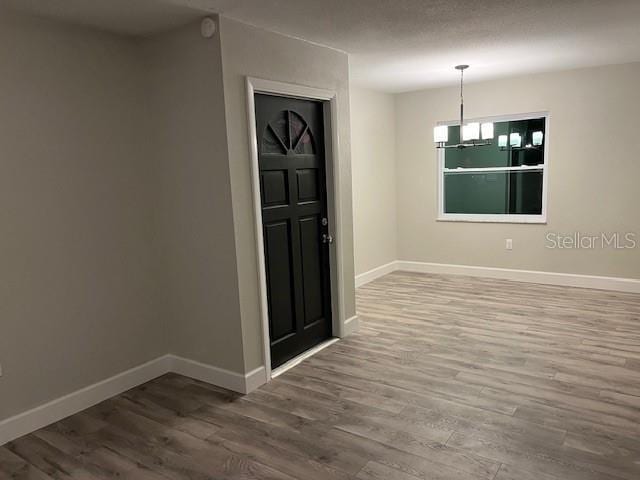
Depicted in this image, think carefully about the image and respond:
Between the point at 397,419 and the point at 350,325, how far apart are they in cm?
149

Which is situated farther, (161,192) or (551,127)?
(551,127)

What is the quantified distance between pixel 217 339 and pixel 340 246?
4.26 ft

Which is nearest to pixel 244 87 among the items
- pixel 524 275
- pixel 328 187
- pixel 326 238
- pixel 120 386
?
pixel 328 187

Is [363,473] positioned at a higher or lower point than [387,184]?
lower

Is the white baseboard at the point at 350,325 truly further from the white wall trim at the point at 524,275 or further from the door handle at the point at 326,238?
the white wall trim at the point at 524,275

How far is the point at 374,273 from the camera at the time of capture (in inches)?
249

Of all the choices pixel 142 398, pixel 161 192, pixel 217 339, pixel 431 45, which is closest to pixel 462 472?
pixel 217 339

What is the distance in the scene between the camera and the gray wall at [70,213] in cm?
276

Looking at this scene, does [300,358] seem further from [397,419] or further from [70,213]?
[70,213]

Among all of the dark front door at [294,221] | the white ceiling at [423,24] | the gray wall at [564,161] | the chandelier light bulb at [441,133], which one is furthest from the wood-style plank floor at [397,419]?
the white ceiling at [423,24]

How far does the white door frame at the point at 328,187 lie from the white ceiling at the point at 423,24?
0.37 meters

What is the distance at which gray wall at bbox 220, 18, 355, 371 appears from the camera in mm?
3041

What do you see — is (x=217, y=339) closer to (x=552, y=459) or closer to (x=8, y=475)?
(x=8, y=475)

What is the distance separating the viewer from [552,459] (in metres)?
2.43
